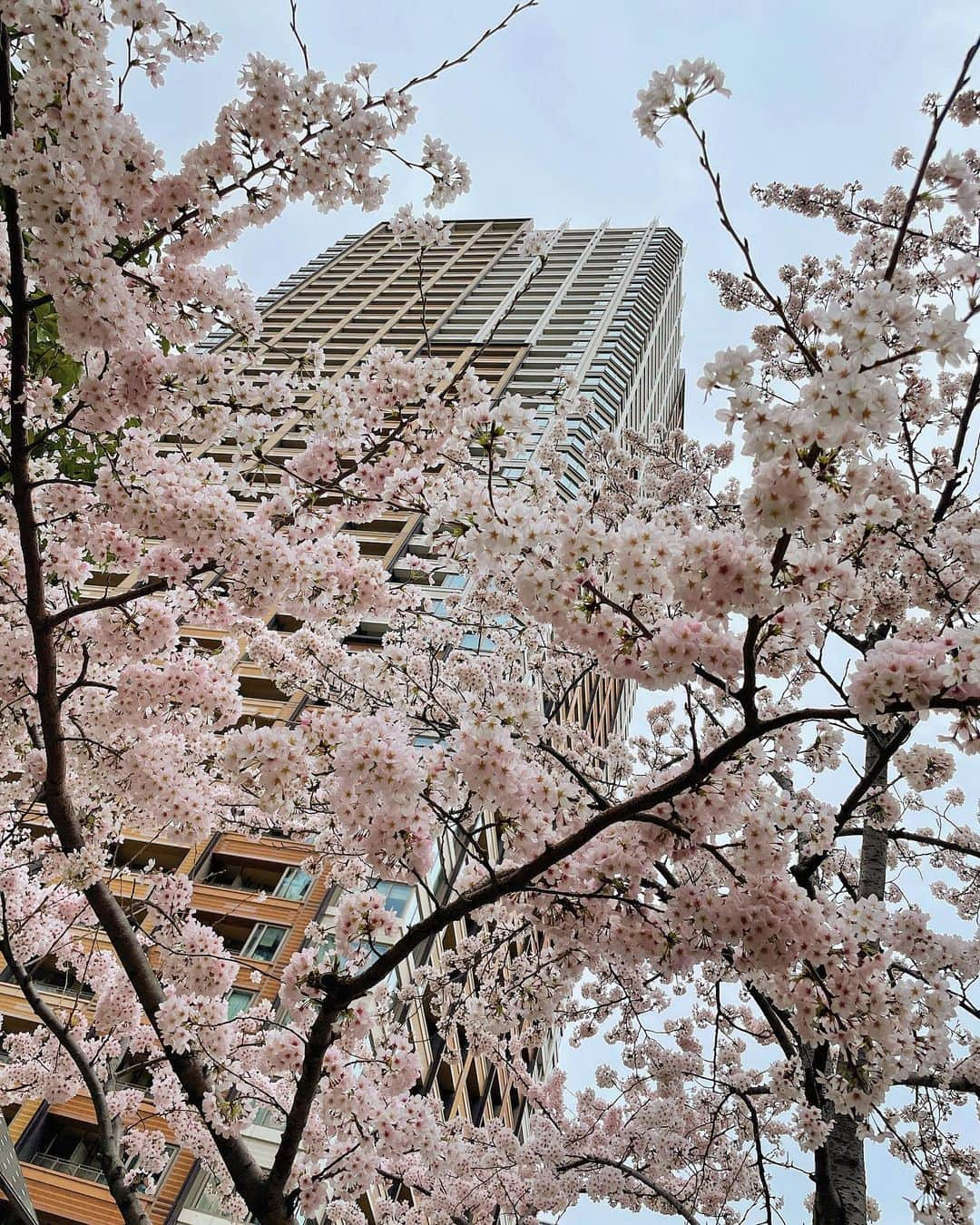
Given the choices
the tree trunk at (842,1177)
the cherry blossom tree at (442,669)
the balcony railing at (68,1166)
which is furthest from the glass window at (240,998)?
the tree trunk at (842,1177)

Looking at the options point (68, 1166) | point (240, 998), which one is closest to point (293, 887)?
point (240, 998)

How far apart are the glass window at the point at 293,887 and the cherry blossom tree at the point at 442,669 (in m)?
13.0

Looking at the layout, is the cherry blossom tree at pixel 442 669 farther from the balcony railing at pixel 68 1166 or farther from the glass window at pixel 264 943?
the balcony railing at pixel 68 1166

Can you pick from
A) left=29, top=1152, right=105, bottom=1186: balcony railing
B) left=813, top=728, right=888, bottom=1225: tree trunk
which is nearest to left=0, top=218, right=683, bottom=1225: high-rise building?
left=29, top=1152, right=105, bottom=1186: balcony railing

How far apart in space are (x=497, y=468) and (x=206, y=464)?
2.97m

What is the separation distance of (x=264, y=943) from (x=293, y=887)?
71.7 inches

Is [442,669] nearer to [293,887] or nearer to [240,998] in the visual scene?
[240,998]

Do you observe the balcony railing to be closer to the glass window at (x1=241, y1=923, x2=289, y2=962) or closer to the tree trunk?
the glass window at (x1=241, y1=923, x2=289, y2=962)

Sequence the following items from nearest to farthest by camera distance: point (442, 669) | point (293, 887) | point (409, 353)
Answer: point (442, 669), point (293, 887), point (409, 353)

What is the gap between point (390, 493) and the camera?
587cm

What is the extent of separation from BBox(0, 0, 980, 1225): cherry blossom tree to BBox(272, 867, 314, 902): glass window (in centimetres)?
1295

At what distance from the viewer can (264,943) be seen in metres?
20.1

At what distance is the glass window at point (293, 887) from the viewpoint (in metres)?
21.2

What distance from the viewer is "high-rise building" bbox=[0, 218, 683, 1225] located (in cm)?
1688
